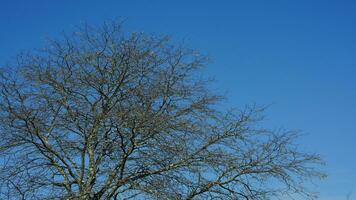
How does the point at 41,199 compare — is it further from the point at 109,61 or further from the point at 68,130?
the point at 109,61

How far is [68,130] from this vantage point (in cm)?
1717

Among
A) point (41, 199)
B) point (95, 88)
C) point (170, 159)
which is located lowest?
point (41, 199)

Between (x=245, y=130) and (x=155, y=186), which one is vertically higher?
(x=245, y=130)

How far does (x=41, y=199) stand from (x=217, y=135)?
3.96 meters

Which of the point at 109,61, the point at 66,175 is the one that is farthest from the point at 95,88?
the point at 66,175

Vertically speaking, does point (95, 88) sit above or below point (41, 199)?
above

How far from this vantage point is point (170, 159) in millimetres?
16578

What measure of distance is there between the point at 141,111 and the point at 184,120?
3.83ft

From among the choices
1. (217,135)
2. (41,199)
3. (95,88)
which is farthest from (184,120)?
(41,199)

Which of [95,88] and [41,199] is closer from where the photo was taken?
[41,199]

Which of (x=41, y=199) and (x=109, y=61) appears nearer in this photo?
(x=41, y=199)

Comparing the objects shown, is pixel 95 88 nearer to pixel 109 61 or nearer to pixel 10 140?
pixel 109 61

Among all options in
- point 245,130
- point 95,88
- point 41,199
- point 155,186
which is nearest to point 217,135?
point 245,130

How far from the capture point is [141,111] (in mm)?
16297
